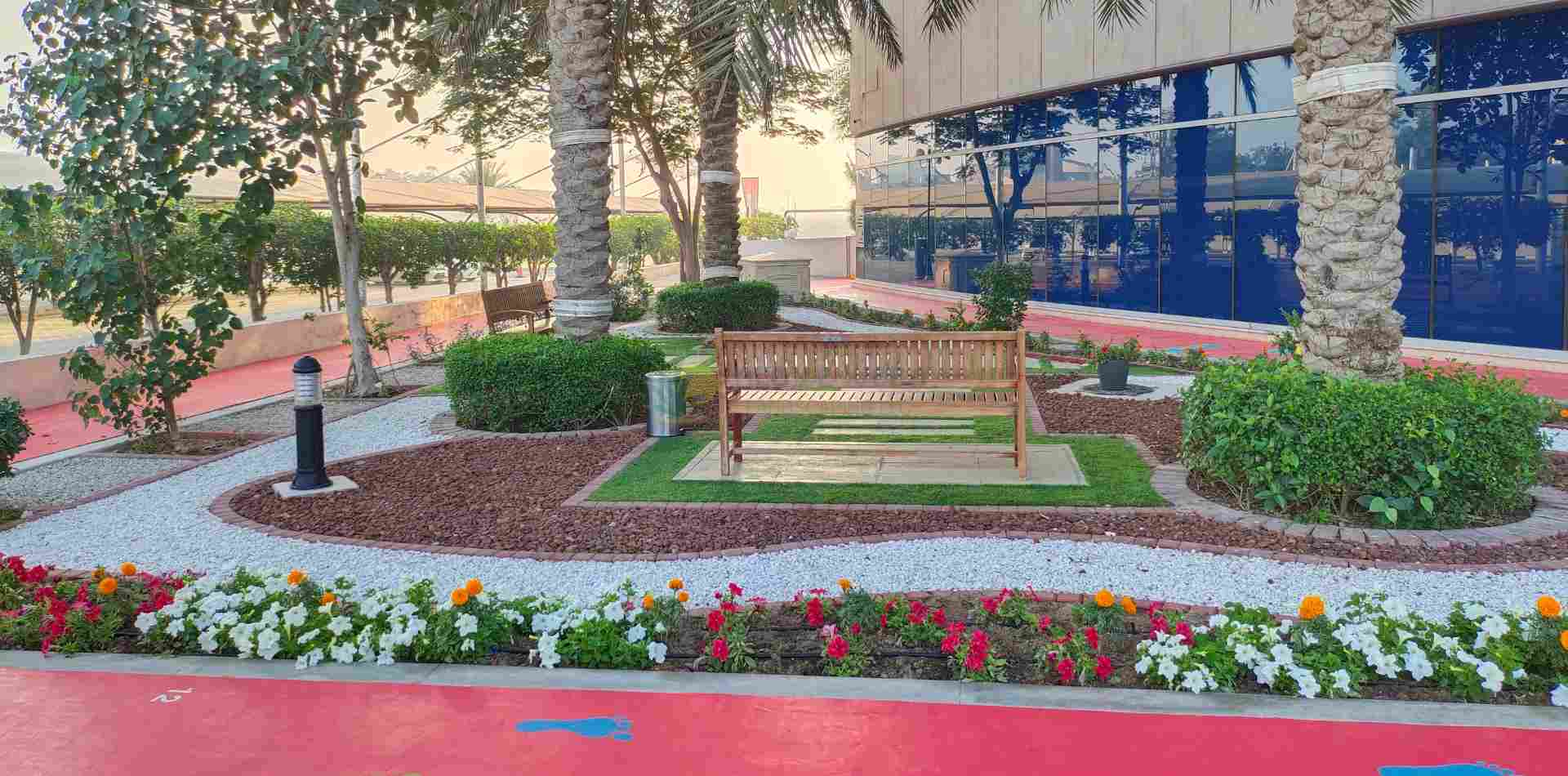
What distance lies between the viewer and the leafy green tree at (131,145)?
838cm

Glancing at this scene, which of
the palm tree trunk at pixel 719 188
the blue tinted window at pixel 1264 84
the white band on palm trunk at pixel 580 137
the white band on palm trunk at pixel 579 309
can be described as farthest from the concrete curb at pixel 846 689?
the palm tree trunk at pixel 719 188

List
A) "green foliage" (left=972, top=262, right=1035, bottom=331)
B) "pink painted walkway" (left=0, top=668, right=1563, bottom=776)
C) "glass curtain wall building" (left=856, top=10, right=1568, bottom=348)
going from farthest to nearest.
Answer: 1. "green foliage" (left=972, top=262, right=1035, bottom=331)
2. "glass curtain wall building" (left=856, top=10, right=1568, bottom=348)
3. "pink painted walkway" (left=0, top=668, right=1563, bottom=776)

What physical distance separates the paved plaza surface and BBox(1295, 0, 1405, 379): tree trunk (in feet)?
10.2

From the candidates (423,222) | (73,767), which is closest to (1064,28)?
(423,222)

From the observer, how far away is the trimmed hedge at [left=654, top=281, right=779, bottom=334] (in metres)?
17.5

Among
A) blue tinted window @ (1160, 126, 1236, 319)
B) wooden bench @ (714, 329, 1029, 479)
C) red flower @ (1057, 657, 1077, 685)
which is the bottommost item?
red flower @ (1057, 657, 1077, 685)

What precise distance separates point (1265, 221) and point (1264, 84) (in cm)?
177

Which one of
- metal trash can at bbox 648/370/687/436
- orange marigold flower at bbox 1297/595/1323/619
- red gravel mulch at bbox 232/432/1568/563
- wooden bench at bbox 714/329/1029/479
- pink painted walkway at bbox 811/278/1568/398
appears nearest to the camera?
orange marigold flower at bbox 1297/595/1323/619

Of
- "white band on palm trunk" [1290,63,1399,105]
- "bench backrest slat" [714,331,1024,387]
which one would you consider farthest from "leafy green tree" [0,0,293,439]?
"white band on palm trunk" [1290,63,1399,105]

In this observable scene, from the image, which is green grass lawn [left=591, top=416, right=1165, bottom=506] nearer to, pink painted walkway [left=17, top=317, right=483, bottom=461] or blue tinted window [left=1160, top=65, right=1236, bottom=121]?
pink painted walkway [left=17, top=317, right=483, bottom=461]

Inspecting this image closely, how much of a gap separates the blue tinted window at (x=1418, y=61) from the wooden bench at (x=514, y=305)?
10570 millimetres

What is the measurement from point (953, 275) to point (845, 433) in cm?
1689

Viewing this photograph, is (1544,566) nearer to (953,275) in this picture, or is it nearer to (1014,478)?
(1014,478)

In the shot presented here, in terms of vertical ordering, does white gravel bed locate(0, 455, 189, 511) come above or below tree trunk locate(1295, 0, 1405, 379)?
below
